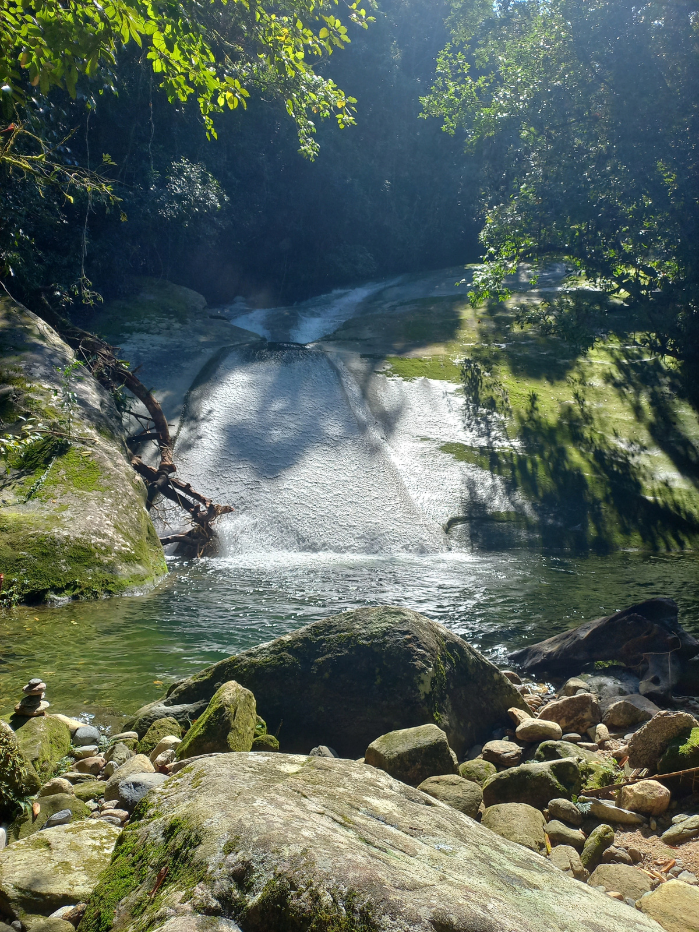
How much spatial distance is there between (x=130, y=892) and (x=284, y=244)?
32.2m

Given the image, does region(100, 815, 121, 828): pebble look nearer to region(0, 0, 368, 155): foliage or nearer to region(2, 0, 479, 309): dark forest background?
region(0, 0, 368, 155): foliage

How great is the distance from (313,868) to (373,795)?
33.1 inches

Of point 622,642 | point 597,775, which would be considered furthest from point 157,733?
point 622,642

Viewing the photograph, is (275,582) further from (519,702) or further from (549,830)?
(549,830)

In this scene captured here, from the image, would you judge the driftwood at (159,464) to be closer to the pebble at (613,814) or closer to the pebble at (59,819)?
the pebble at (59,819)

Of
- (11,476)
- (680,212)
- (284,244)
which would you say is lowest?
(11,476)

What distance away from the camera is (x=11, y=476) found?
10156mm

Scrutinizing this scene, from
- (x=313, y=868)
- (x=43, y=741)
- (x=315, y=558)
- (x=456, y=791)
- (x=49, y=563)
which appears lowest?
(x=456, y=791)

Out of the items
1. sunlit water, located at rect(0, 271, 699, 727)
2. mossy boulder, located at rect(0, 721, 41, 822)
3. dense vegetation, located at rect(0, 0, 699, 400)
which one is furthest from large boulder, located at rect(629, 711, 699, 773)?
dense vegetation, located at rect(0, 0, 699, 400)

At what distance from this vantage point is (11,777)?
3266 mm

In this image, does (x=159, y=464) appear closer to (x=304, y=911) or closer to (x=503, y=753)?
(x=503, y=753)

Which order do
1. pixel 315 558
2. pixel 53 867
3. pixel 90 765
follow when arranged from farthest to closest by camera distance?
1. pixel 315 558
2. pixel 90 765
3. pixel 53 867

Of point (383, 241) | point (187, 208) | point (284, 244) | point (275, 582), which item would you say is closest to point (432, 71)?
point (383, 241)

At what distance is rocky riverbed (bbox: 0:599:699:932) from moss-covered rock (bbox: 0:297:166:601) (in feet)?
12.9
